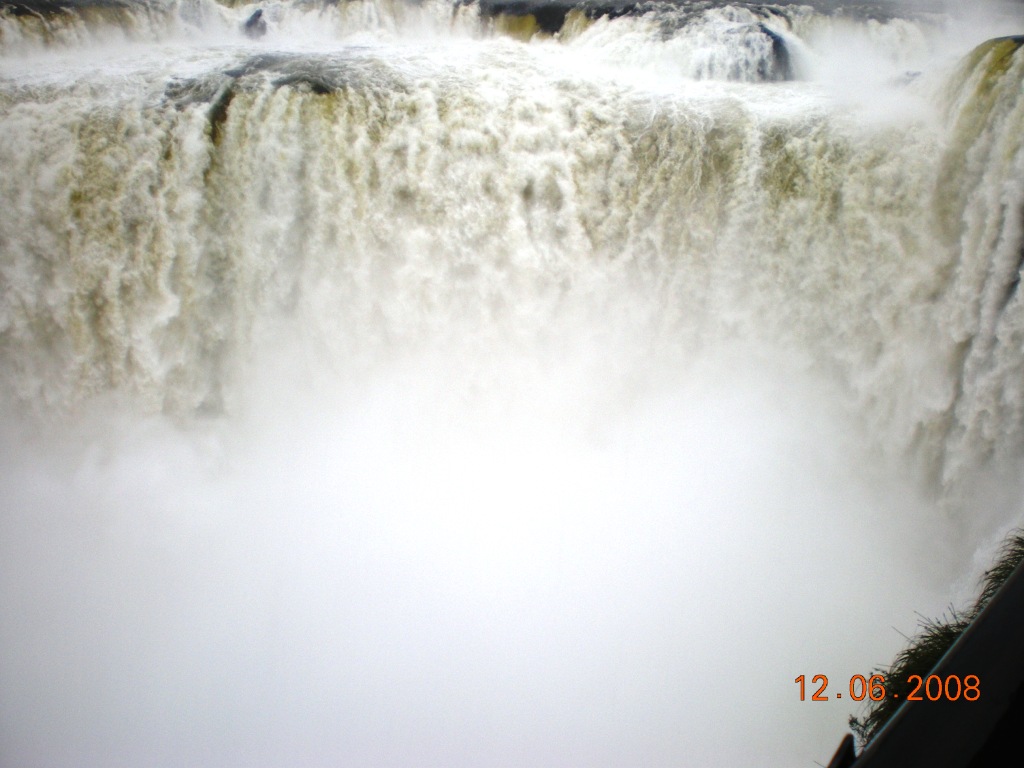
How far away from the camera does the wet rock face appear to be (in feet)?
24.9

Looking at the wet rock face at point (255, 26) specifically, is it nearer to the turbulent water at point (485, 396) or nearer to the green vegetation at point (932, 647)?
the turbulent water at point (485, 396)

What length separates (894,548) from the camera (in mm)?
5031

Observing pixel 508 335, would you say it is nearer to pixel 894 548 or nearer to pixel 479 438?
pixel 479 438

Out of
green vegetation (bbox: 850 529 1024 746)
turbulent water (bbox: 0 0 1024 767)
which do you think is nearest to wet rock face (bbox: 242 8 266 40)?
turbulent water (bbox: 0 0 1024 767)

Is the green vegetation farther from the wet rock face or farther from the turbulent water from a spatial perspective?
the wet rock face

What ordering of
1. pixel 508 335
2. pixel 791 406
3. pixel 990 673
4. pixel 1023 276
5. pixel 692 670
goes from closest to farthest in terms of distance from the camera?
pixel 990 673
pixel 1023 276
pixel 692 670
pixel 791 406
pixel 508 335

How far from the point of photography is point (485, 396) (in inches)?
239

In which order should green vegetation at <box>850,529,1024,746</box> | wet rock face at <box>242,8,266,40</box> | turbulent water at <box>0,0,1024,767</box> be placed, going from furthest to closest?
wet rock face at <box>242,8,266,40</box> → turbulent water at <box>0,0,1024,767</box> → green vegetation at <box>850,529,1024,746</box>

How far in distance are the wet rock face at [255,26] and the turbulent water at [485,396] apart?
4.38 feet

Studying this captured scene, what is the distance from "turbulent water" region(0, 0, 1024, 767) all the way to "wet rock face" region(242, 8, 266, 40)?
134 centimetres

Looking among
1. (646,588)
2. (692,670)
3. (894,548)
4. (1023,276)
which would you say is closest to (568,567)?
(646,588)

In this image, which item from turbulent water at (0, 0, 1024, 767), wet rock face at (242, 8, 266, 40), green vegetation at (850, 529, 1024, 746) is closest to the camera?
green vegetation at (850, 529, 1024, 746)

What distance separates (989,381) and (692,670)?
2.45 metres

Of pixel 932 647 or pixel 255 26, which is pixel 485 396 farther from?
pixel 255 26
